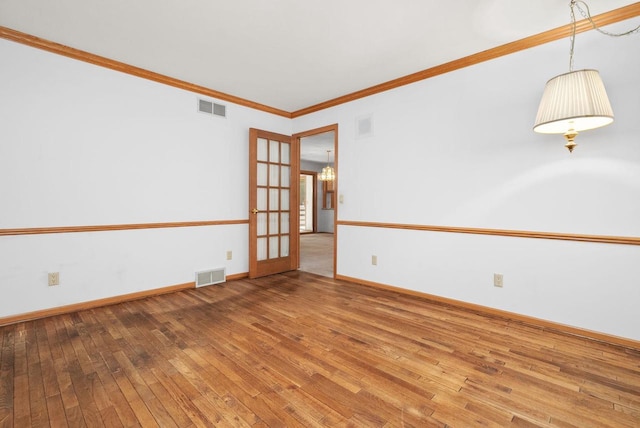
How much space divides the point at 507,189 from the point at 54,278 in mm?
4405

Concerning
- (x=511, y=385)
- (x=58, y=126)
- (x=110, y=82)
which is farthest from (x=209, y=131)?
(x=511, y=385)

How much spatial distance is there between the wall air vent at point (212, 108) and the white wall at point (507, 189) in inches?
70.9

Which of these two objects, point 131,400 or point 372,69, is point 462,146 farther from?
point 131,400

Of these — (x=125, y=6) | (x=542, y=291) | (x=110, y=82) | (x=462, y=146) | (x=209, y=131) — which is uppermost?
(x=125, y=6)

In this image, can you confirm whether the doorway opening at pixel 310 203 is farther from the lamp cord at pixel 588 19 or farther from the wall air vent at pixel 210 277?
the lamp cord at pixel 588 19

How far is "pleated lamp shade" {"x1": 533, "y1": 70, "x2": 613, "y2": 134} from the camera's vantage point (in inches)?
75.7

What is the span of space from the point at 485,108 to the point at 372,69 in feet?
4.10

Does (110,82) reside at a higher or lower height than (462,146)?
higher

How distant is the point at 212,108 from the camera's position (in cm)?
392

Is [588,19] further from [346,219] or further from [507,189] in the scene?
[346,219]

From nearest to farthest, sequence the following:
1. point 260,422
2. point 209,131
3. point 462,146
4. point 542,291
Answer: point 260,422 < point 542,291 < point 462,146 < point 209,131

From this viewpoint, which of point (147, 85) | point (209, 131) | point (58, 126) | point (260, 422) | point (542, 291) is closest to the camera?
point (260, 422)

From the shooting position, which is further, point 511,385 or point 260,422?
point 511,385

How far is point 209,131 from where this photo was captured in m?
3.91
